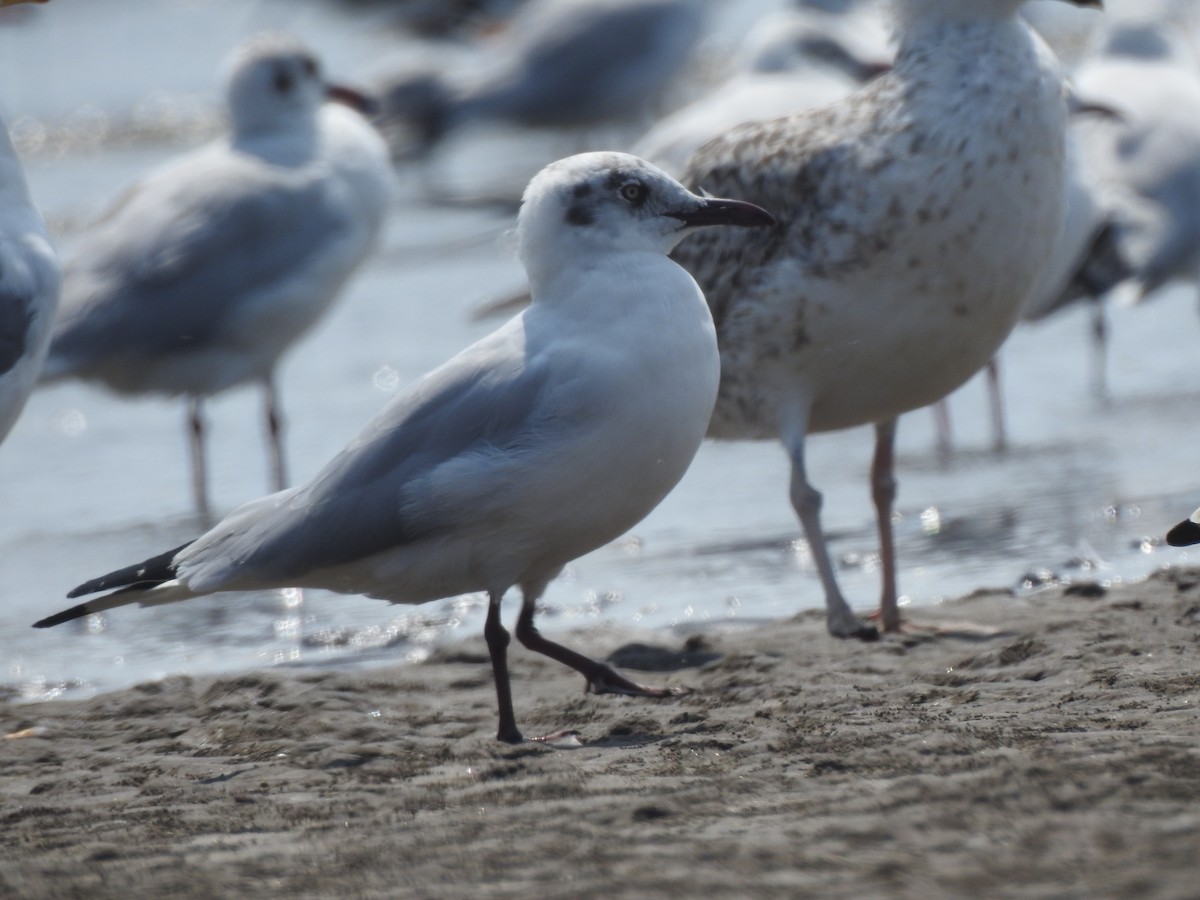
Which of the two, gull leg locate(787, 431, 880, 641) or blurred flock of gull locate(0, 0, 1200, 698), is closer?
gull leg locate(787, 431, 880, 641)

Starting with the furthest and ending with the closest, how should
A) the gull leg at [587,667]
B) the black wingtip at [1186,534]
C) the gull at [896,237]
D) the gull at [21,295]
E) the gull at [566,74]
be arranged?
1. the gull at [566,74]
2. the gull at [21,295]
3. the gull at [896,237]
4. the gull leg at [587,667]
5. the black wingtip at [1186,534]

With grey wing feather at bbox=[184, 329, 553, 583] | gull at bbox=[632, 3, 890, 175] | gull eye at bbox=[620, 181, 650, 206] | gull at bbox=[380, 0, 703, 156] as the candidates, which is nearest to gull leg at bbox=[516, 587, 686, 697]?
grey wing feather at bbox=[184, 329, 553, 583]

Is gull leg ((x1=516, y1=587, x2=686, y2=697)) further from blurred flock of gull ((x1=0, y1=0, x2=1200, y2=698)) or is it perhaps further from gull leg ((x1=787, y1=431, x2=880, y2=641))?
blurred flock of gull ((x1=0, y1=0, x2=1200, y2=698))

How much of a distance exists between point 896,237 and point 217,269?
367 cm

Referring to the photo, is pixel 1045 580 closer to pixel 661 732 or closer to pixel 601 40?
pixel 661 732

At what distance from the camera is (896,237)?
5.24 meters

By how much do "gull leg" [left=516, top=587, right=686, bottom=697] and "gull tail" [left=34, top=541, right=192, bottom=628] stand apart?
811 mm

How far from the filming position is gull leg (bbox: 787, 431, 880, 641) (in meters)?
5.32

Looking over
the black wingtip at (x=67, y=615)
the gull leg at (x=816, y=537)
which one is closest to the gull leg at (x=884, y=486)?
the gull leg at (x=816, y=537)

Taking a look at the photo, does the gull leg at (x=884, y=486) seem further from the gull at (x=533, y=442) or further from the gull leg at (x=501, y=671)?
the gull leg at (x=501, y=671)

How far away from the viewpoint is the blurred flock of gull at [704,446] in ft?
20.0

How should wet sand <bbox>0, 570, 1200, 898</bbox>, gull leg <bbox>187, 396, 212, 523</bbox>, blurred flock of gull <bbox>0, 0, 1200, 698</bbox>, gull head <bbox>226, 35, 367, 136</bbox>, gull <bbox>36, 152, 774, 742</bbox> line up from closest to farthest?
wet sand <bbox>0, 570, 1200, 898</bbox>
gull <bbox>36, 152, 774, 742</bbox>
blurred flock of gull <bbox>0, 0, 1200, 698</bbox>
gull leg <bbox>187, 396, 212, 523</bbox>
gull head <bbox>226, 35, 367, 136</bbox>

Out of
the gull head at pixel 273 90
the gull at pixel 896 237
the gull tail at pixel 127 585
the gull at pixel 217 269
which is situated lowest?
the gull tail at pixel 127 585

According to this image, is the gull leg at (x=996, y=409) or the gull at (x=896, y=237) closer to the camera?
the gull at (x=896, y=237)
